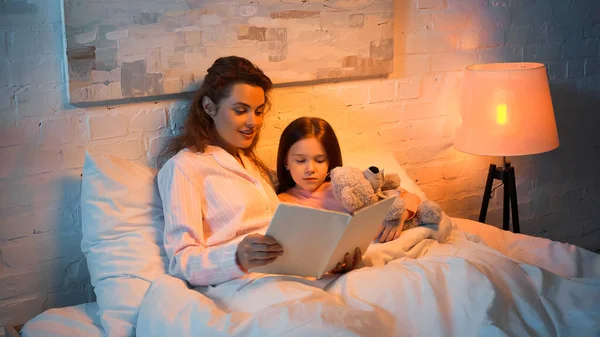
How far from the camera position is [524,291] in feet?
6.03

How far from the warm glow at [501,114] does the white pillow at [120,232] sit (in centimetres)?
124

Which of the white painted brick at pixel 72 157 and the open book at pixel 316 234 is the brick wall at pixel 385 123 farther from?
the open book at pixel 316 234

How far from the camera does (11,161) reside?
82.7 inches

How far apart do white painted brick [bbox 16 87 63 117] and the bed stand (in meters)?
0.18

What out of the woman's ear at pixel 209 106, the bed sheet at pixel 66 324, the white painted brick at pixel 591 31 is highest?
the white painted brick at pixel 591 31

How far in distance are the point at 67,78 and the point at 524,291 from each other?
135 cm

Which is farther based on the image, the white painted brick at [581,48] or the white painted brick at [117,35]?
the white painted brick at [581,48]

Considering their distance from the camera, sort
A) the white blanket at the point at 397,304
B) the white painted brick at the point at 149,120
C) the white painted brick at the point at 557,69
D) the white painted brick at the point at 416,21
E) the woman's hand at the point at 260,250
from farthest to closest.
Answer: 1. the white painted brick at the point at 557,69
2. the white painted brick at the point at 416,21
3. the white painted brick at the point at 149,120
4. the woman's hand at the point at 260,250
5. the white blanket at the point at 397,304

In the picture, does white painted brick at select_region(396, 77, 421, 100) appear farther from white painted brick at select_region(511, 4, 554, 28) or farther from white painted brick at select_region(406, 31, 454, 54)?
white painted brick at select_region(511, 4, 554, 28)

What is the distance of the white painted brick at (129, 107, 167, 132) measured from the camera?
7.43 ft

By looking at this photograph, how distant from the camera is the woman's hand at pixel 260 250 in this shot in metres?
1.80

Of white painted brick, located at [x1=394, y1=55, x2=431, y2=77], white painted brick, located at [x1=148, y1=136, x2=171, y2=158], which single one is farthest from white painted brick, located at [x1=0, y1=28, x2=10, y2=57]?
white painted brick, located at [x1=394, y1=55, x2=431, y2=77]

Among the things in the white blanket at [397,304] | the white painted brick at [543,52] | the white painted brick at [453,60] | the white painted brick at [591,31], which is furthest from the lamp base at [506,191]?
the white blanket at [397,304]

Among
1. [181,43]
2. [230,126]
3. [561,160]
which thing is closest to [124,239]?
[230,126]
